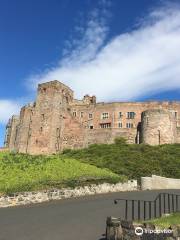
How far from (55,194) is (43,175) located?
3.28 meters

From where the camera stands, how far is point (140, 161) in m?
47.9

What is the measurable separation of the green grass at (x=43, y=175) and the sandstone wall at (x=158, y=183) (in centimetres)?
267

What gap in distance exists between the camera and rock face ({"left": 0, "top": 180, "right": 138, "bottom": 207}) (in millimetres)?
24172

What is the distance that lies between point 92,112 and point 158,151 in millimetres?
25838

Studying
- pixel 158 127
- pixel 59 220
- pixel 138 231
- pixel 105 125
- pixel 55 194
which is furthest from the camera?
pixel 105 125

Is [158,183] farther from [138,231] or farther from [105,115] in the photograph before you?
[105,115]

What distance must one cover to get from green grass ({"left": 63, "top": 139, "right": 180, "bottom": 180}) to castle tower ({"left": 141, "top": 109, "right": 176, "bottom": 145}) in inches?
284

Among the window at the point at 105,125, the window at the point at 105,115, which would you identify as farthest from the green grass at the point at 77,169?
the window at the point at 105,115

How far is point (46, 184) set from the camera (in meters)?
27.2

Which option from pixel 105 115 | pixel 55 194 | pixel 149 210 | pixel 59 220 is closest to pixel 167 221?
pixel 149 210

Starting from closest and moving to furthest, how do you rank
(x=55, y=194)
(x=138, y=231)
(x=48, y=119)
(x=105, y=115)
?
(x=138, y=231)
(x=55, y=194)
(x=48, y=119)
(x=105, y=115)

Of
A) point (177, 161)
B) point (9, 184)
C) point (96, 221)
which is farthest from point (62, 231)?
point (177, 161)

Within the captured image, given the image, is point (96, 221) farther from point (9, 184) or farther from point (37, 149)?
point (37, 149)

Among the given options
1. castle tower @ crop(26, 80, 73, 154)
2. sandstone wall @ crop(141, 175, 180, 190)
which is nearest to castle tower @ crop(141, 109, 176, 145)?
castle tower @ crop(26, 80, 73, 154)
